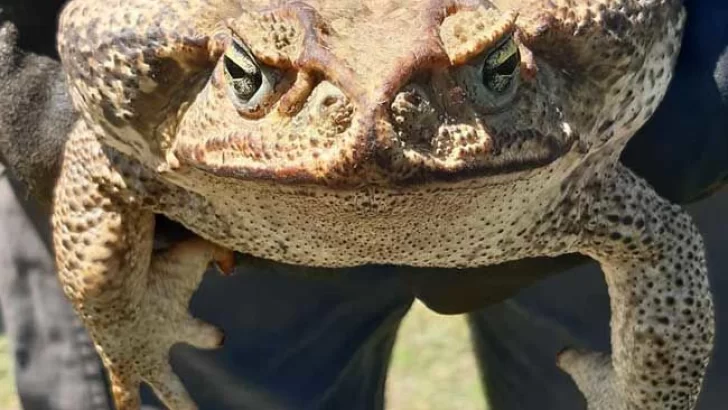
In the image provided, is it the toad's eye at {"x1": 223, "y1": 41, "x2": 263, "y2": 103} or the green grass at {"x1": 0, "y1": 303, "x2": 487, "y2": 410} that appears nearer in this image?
the toad's eye at {"x1": 223, "y1": 41, "x2": 263, "y2": 103}

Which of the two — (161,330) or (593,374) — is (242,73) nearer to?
(161,330)

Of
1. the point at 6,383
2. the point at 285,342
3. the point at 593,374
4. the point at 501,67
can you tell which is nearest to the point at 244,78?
the point at 501,67

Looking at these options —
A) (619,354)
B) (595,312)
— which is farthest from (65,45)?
(595,312)

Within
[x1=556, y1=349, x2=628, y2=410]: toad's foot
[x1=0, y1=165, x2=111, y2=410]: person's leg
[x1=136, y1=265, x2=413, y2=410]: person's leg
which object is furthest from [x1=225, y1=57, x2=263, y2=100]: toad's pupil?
[x1=0, y1=165, x2=111, y2=410]: person's leg

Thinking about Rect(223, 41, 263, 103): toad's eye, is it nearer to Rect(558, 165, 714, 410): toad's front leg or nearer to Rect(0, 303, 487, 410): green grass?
Rect(558, 165, 714, 410): toad's front leg

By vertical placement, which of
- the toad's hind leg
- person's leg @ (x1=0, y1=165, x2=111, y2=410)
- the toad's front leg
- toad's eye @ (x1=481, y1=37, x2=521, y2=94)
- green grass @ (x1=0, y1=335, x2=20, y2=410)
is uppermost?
toad's eye @ (x1=481, y1=37, x2=521, y2=94)
